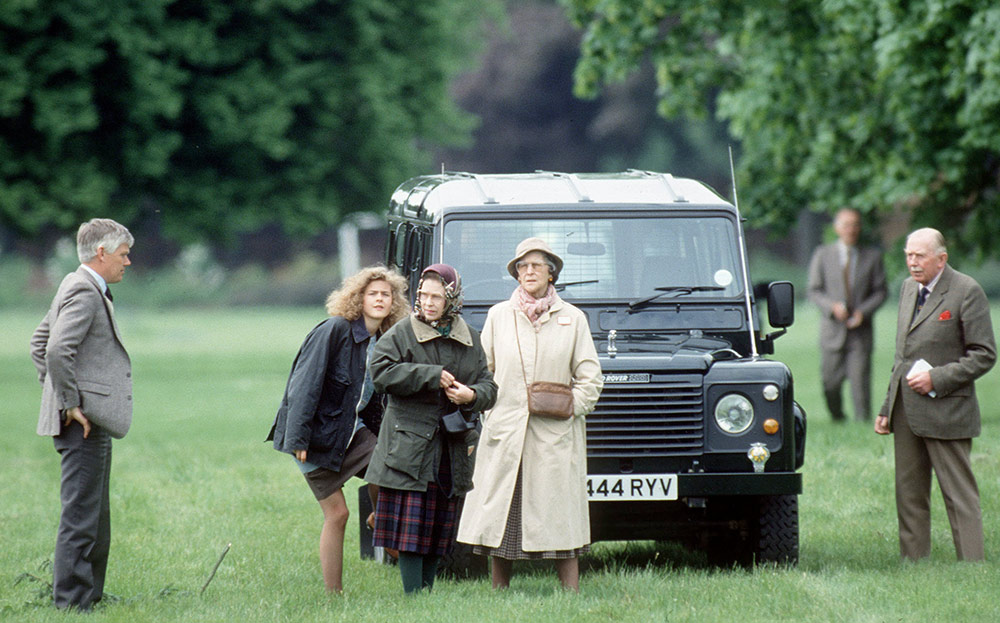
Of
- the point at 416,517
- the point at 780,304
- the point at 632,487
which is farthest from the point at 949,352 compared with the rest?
the point at 416,517

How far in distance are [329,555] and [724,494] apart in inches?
79.1

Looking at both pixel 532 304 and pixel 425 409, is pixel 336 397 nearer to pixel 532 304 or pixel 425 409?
pixel 425 409

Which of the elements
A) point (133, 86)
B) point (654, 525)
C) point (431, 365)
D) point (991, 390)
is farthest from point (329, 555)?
point (991, 390)

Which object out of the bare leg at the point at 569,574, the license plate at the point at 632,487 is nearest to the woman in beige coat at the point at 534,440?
the bare leg at the point at 569,574

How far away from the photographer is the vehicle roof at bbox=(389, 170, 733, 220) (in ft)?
30.3

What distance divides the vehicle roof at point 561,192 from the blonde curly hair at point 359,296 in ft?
4.38

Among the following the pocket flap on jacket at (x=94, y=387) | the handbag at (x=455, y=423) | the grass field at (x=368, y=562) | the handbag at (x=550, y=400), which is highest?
the pocket flap on jacket at (x=94, y=387)

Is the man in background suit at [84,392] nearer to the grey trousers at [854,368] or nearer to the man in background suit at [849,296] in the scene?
the man in background suit at [849,296]

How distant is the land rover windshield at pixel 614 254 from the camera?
29.5 ft

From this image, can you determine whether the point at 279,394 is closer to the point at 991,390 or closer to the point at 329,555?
the point at 991,390

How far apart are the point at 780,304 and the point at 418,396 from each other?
241 centimetres

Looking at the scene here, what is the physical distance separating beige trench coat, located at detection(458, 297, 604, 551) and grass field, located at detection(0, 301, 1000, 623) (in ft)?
1.14

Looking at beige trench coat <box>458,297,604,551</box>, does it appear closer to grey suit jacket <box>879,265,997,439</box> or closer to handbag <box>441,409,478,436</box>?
handbag <box>441,409,478,436</box>

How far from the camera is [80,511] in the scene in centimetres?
743
